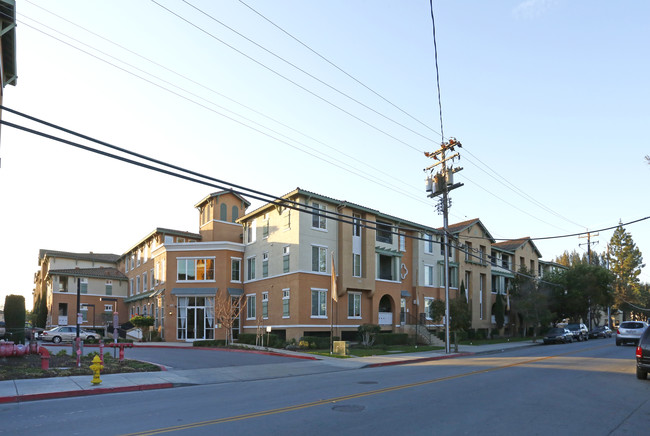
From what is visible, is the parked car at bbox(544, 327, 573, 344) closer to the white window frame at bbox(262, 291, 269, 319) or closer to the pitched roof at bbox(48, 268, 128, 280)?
the white window frame at bbox(262, 291, 269, 319)

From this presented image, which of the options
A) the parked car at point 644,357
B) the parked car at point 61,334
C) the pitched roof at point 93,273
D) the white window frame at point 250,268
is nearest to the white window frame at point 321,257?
the white window frame at point 250,268

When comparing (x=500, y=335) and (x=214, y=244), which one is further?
→ (x=500, y=335)

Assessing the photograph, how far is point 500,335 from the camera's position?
167 feet

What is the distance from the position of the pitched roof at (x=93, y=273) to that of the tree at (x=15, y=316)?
32513mm

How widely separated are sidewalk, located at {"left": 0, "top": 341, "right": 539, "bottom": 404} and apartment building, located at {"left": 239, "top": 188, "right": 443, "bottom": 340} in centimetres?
859

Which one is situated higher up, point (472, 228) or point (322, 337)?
point (472, 228)

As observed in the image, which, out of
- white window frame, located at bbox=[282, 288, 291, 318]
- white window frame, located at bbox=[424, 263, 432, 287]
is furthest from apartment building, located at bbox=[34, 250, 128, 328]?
white window frame, located at bbox=[424, 263, 432, 287]

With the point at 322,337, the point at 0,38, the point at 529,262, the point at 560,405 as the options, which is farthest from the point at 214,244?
the point at 529,262

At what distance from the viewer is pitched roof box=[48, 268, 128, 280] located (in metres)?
55.3

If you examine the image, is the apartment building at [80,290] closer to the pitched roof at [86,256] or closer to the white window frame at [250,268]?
the pitched roof at [86,256]

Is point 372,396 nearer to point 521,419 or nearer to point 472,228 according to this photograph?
point 521,419

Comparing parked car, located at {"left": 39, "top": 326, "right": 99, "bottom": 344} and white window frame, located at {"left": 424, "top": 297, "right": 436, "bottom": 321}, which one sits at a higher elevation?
white window frame, located at {"left": 424, "top": 297, "right": 436, "bottom": 321}

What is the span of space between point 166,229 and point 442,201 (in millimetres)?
26642

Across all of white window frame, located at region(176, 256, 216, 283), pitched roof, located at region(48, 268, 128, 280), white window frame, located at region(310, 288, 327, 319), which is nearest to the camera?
white window frame, located at region(310, 288, 327, 319)
